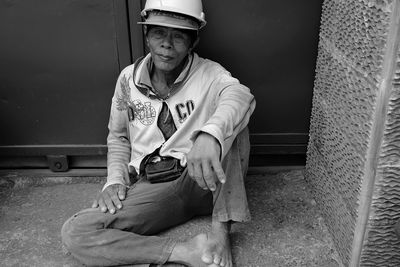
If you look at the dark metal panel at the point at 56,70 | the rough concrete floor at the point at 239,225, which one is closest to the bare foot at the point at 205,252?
the rough concrete floor at the point at 239,225

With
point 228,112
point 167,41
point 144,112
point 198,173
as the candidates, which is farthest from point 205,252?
point 167,41

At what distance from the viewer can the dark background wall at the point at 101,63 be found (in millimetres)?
2643

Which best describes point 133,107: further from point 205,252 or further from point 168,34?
point 205,252

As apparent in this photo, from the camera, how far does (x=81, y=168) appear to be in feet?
10.2

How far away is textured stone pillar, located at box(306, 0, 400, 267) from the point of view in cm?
174

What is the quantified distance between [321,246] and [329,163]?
43 centimetres

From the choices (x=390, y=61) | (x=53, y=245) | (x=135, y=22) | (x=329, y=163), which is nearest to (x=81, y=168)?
(x=53, y=245)

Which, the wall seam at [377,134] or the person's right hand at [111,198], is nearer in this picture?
the wall seam at [377,134]

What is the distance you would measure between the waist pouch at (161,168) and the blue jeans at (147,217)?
0.13 ft

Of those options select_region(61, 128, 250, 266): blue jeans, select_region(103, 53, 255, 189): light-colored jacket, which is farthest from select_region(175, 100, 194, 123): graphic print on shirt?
select_region(61, 128, 250, 266): blue jeans

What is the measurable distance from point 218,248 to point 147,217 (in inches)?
16.0

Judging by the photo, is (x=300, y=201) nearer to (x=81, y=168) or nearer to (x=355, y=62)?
(x=355, y=62)

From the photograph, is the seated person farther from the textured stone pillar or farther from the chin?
the textured stone pillar

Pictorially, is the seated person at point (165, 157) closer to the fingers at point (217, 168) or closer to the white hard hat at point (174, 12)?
the white hard hat at point (174, 12)
